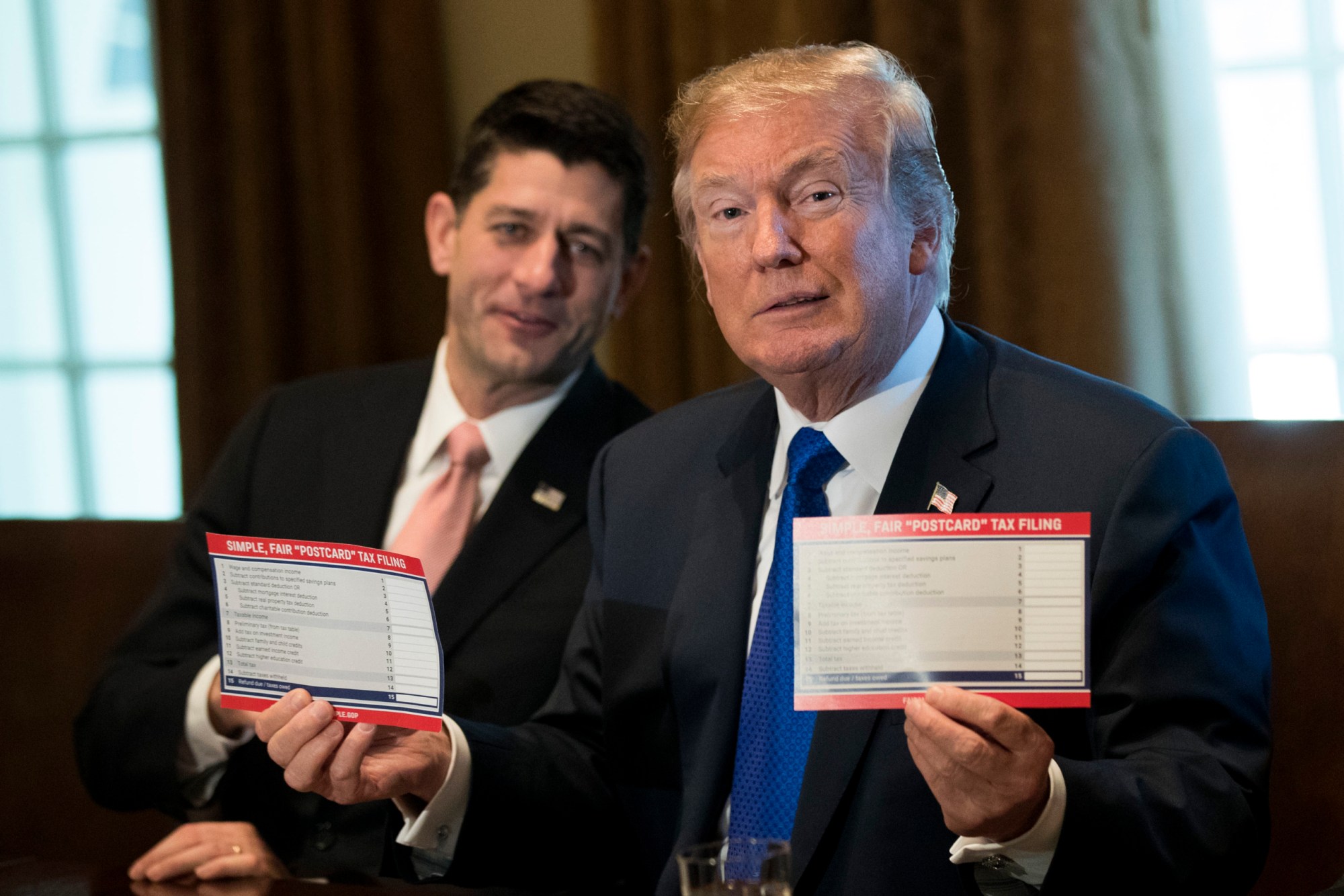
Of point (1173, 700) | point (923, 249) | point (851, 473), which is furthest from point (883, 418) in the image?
point (1173, 700)

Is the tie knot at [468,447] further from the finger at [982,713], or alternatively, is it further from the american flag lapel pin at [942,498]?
the finger at [982,713]

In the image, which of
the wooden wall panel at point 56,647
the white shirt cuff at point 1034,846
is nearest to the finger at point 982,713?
the white shirt cuff at point 1034,846

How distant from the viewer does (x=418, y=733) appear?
1756 mm

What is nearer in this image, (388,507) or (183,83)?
(388,507)

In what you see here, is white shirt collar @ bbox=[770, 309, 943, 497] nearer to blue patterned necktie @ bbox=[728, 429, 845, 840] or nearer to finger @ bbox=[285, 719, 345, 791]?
blue patterned necktie @ bbox=[728, 429, 845, 840]

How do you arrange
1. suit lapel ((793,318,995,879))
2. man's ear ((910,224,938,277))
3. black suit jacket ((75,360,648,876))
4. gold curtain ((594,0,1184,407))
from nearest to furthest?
suit lapel ((793,318,995,879))
man's ear ((910,224,938,277))
black suit jacket ((75,360,648,876))
gold curtain ((594,0,1184,407))

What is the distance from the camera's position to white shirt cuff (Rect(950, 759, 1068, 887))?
4.59 ft

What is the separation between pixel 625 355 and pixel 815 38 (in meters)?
0.99

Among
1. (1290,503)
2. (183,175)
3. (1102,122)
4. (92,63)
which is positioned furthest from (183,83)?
(1290,503)

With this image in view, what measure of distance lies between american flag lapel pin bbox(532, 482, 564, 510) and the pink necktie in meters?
0.14

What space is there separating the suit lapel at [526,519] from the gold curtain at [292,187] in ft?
5.11

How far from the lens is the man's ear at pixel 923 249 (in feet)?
6.07

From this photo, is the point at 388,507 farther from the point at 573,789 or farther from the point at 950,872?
the point at 950,872

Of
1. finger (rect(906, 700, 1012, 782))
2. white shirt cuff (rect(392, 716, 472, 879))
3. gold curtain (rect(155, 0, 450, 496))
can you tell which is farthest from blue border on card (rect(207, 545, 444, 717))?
gold curtain (rect(155, 0, 450, 496))
